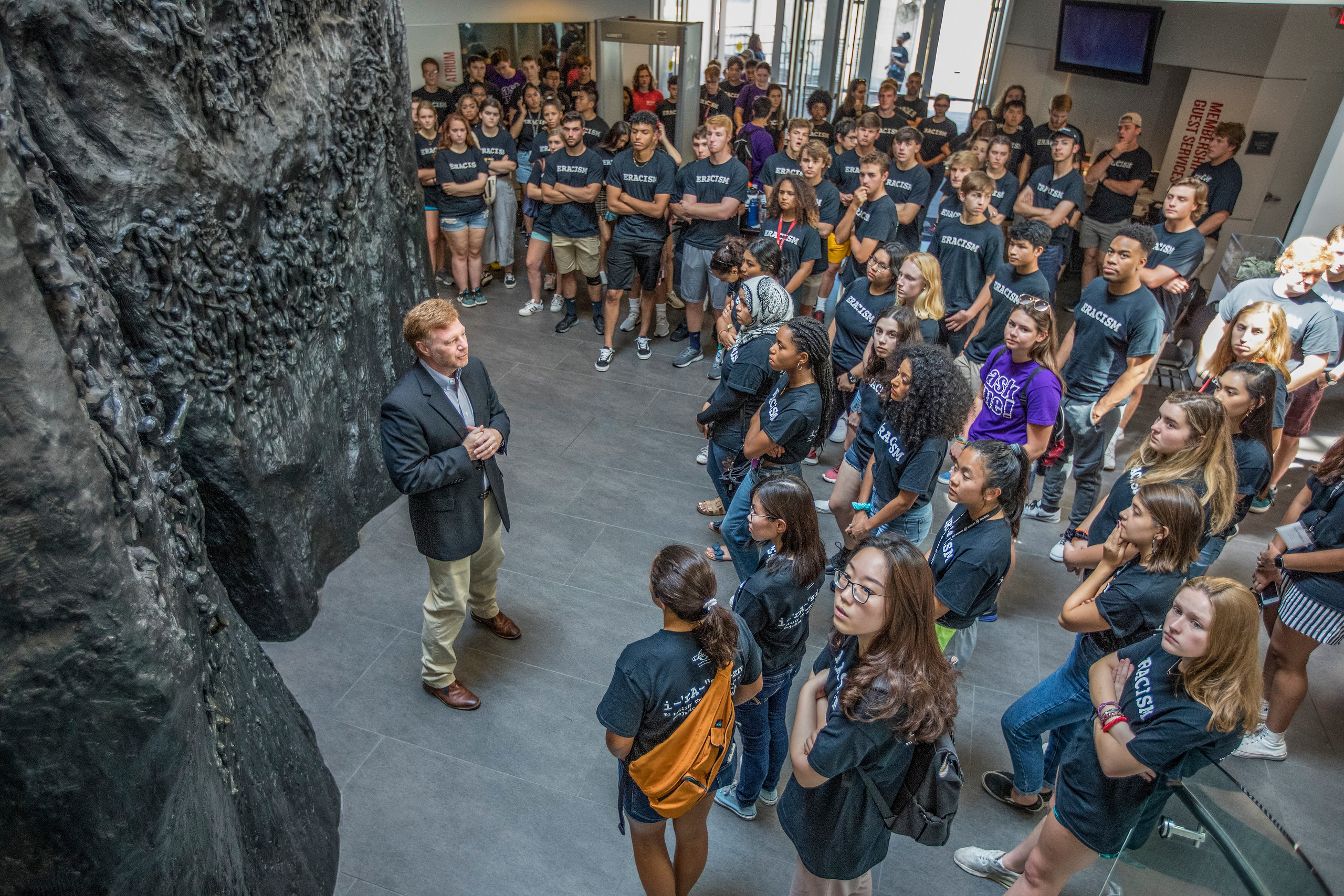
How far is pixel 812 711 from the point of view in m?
2.44

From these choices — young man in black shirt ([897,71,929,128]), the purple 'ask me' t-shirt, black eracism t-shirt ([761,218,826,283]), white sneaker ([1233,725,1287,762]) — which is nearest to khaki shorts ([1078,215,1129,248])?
black eracism t-shirt ([761,218,826,283])

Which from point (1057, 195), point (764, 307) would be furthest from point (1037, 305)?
point (1057, 195)

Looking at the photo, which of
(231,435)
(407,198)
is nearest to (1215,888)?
(231,435)

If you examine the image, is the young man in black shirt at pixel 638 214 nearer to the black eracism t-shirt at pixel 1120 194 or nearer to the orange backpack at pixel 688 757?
the black eracism t-shirt at pixel 1120 194

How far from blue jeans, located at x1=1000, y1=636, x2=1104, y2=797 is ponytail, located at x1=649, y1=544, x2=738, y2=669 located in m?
1.30

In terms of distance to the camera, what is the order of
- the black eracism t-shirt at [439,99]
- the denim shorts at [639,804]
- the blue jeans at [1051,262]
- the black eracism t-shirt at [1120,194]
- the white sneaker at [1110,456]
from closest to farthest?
the denim shorts at [639,804], the white sneaker at [1110,456], the blue jeans at [1051,262], the black eracism t-shirt at [1120,194], the black eracism t-shirt at [439,99]

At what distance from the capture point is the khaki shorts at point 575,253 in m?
7.35

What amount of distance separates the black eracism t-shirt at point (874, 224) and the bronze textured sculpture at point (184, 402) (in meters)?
3.02

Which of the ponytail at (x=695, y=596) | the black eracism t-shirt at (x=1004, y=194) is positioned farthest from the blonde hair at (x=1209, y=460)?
the black eracism t-shirt at (x=1004, y=194)

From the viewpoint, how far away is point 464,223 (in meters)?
7.52

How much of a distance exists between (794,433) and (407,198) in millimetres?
2790

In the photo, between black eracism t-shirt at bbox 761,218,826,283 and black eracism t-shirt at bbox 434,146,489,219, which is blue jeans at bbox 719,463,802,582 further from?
black eracism t-shirt at bbox 434,146,489,219

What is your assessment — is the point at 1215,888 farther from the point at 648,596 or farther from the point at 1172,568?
the point at 648,596

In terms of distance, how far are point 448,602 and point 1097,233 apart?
6.92 m
